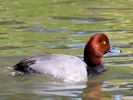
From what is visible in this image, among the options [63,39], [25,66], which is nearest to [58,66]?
[25,66]

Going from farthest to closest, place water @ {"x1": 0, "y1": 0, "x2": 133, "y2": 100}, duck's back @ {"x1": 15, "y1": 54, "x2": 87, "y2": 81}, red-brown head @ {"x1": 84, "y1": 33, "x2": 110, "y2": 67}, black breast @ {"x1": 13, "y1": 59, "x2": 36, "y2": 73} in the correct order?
red-brown head @ {"x1": 84, "y1": 33, "x2": 110, "y2": 67} < black breast @ {"x1": 13, "y1": 59, "x2": 36, "y2": 73} < duck's back @ {"x1": 15, "y1": 54, "x2": 87, "y2": 81} < water @ {"x1": 0, "y1": 0, "x2": 133, "y2": 100}

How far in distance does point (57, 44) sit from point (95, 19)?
9.90 feet

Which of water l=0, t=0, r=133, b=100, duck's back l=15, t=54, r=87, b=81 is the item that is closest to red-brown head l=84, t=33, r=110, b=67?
water l=0, t=0, r=133, b=100

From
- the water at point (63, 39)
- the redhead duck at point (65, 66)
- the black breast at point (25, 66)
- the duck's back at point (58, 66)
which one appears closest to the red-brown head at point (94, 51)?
the redhead duck at point (65, 66)

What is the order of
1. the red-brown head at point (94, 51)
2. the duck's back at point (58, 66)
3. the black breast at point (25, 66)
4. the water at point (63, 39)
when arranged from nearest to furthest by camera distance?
the water at point (63, 39) → the duck's back at point (58, 66) → the black breast at point (25, 66) → the red-brown head at point (94, 51)

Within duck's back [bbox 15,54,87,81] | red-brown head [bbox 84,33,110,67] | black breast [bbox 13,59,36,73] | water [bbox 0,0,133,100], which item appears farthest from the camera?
red-brown head [bbox 84,33,110,67]

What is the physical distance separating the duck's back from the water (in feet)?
Answer: 0.39

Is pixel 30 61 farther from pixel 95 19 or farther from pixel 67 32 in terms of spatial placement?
pixel 95 19

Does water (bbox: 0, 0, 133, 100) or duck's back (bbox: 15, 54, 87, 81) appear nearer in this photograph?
water (bbox: 0, 0, 133, 100)

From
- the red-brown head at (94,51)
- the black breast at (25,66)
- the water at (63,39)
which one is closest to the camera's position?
the water at (63,39)

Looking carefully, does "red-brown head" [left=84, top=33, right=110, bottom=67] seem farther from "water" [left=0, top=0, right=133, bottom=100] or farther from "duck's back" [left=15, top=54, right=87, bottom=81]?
"duck's back" [left=15, top=54, right=87, bottom=81]

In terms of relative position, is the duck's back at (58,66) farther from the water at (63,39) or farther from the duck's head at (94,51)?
the duck's head at (94,51)

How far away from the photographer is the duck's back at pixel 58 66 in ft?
30.8

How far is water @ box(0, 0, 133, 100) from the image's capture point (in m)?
8.91
